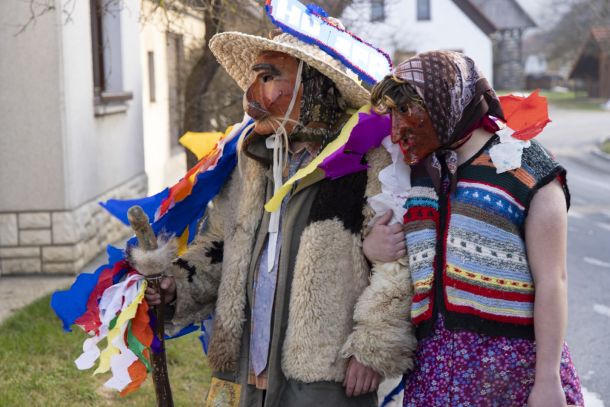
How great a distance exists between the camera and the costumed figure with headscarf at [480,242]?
2.31 m

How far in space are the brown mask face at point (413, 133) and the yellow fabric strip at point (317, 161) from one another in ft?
0.75

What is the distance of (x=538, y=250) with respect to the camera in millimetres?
2307

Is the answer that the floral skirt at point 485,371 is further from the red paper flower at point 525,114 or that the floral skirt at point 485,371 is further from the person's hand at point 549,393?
the red paper flower at point 525,114

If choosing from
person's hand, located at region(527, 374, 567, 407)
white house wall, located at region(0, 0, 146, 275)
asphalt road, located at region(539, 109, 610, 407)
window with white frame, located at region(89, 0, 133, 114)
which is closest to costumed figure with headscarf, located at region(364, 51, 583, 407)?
person's hand, located at region(527, 374, 567, 407)

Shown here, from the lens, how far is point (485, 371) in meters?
2.39

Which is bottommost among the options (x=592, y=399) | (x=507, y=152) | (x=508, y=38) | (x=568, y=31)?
(x=592, y=399)

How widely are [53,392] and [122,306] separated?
2050 millimetres

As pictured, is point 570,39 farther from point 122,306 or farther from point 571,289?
point 122,306

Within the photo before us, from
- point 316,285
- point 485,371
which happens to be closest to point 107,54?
point 316,285

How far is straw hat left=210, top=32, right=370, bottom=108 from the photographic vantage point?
274 centimetres

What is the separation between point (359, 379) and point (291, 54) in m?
1.07

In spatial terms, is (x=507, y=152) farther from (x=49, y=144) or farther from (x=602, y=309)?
(x=49, y=144)

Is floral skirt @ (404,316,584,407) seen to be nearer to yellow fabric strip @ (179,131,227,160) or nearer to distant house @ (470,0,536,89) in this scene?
yellow fabric strip @ (179,131,227,160)

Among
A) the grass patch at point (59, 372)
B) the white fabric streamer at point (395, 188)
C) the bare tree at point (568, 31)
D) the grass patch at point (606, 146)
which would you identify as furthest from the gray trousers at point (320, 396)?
the bare tree at point (568, 31)
